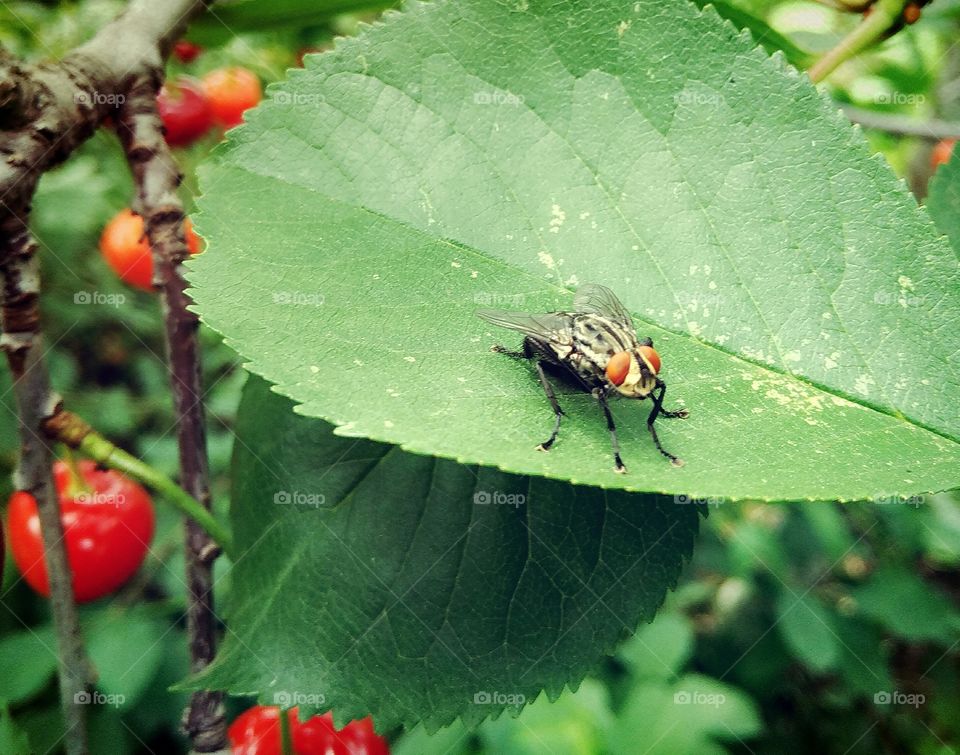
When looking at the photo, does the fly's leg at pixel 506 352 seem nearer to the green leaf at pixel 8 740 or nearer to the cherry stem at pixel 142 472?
the cherry stem at pixel 142 472

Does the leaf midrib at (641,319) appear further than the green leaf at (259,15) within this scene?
No

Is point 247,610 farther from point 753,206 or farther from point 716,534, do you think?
point 716,534

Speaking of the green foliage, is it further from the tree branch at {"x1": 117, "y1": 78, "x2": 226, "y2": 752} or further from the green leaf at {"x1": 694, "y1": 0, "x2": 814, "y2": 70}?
the green leaf at {"x1": 694, "y1": 0, "x2": 814, "y2": 70}

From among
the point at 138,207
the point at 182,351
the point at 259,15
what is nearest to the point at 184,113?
the point at 259,15

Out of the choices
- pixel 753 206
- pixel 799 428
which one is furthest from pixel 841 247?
pixel 799 428

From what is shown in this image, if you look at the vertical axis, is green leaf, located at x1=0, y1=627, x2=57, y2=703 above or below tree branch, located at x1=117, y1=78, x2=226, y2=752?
below

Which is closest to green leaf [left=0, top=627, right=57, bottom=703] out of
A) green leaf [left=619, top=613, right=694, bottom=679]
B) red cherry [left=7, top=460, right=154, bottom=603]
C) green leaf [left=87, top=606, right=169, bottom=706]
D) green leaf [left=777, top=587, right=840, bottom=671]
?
green leaf [left=87, top=606, right=169, bottom=706]

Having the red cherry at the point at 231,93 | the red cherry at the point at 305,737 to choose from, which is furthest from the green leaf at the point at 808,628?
the red cherry at the point at 231,93

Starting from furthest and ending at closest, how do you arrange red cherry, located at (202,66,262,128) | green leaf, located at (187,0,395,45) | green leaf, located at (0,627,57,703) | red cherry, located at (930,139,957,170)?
red cherry, located at (930,139,957,170) < red cherry, located at (202,66,262,128) < green leaf, located at (0,627,57,703) < green leaf, located at (187,0,395,45)
